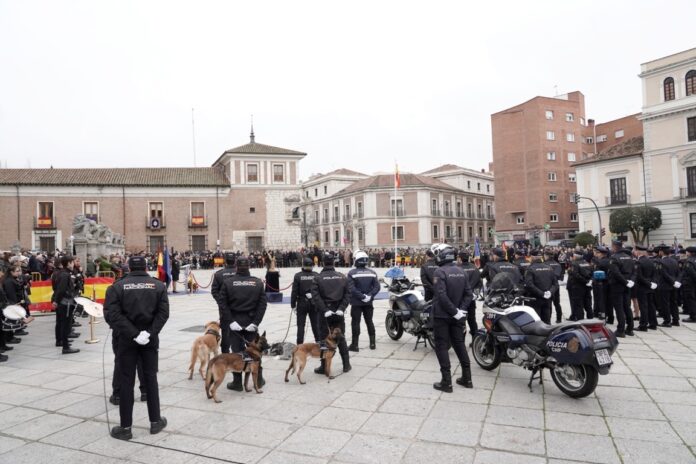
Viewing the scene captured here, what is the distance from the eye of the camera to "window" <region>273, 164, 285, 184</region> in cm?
4106

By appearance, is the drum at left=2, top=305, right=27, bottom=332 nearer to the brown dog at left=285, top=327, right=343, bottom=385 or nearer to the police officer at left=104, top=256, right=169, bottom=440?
the police officer at left=104, top=256, right=169, bottom=440

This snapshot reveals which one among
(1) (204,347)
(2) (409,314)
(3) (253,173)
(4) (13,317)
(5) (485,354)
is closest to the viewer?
(1) (204,347)

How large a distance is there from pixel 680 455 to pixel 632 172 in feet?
132

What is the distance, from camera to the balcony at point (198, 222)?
39438 millimetres

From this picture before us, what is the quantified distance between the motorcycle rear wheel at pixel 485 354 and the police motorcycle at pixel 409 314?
0.97m

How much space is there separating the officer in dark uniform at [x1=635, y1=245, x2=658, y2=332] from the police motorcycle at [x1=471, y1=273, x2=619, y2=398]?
13.6 feet

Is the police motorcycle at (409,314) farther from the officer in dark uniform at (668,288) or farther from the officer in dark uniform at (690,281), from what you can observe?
the officer in dark uniform at (690,281)

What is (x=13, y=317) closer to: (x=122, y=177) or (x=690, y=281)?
(x=690, y=281)

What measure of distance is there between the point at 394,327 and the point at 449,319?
3265 millimetres

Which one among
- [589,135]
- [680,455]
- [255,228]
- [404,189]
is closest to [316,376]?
[680,455]

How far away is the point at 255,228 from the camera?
4066 centimetres

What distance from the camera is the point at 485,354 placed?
22.1ft

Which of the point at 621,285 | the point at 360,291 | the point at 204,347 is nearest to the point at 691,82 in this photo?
the point at 621,285

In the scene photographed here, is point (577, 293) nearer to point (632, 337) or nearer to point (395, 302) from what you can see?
point (632, 337)
